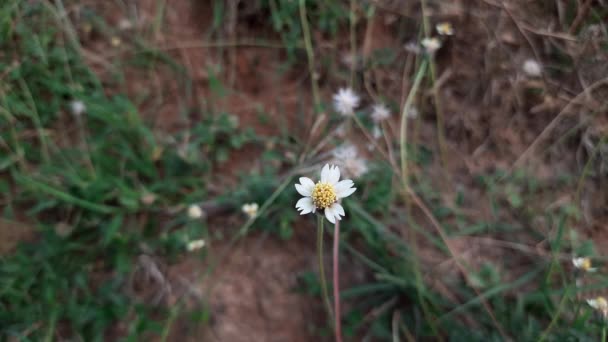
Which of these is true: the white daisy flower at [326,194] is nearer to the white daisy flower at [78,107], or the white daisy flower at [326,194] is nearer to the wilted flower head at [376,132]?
the wilted flower head at [376,132]

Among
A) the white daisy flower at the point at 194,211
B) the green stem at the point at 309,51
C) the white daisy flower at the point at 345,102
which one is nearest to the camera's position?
the white daisy flower at the point at 194,211

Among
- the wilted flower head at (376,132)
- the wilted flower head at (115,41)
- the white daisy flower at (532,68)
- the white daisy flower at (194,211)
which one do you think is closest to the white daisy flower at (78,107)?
the wilted flower head at (115,41)

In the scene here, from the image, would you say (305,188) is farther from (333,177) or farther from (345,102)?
(345,102)

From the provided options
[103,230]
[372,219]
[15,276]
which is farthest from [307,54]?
[15,276]

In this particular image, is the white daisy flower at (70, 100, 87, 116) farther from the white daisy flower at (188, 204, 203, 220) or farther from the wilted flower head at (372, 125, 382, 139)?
the wilted flower head at (372, 125, 382, 139)

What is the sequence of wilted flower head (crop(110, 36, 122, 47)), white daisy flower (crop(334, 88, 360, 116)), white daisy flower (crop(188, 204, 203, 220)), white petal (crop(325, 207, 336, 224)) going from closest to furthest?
white petal (crop(325, 207, 336, 224)) → white daisy flower (crop(188, 204, 203, 220)) → white daisy flower (crop(334, 88, 360, 116)) → wilted flower head (crop(110, 36, 122, 47))

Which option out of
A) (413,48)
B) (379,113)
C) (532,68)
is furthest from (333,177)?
(532,68)

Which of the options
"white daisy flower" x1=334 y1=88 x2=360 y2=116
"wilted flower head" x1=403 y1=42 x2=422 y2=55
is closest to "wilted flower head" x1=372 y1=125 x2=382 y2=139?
"white daisy flower" x1=334 y1=88 x2=360 y2=116
